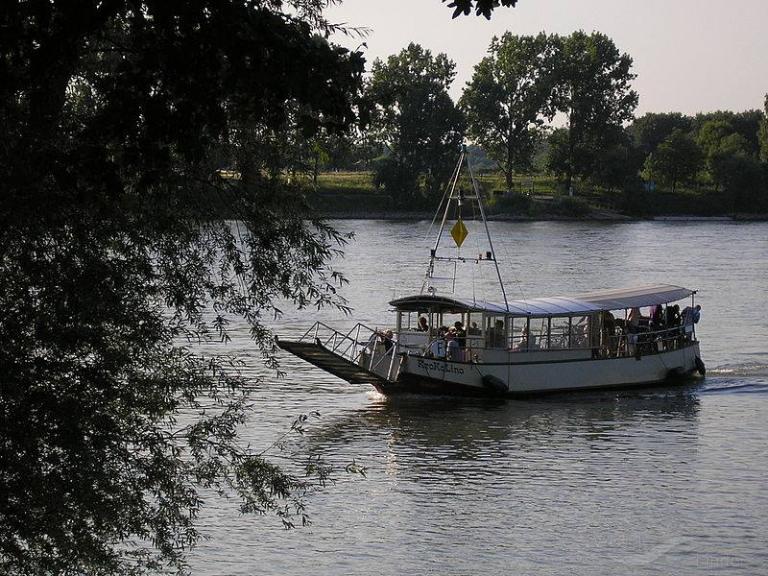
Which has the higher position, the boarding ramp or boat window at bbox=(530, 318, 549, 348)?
boat window at bbox=(530, 318, 549, 348)

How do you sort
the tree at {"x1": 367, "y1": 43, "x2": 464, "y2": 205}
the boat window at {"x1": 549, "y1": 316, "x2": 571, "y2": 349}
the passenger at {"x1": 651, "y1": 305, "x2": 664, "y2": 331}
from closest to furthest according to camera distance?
1. the boat window at {"x1": 549, "y1": 316, "x2": 571, "y2": 349}
2. the passenger at {"x1": 651, "y1": 305, "x2": 664, "y2": 331}
3. the tree at {"x1": 367, "y1": 43, "x2": 464, "y2": 205}

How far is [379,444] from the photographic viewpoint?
39.7 meters

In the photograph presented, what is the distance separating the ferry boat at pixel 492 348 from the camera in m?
45.1

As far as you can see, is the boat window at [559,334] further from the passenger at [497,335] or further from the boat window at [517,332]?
the passenger at [497,335]

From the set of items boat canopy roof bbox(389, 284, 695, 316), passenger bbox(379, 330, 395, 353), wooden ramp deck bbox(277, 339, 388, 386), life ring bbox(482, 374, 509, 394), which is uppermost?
boat canopy roof bbox(389, 284, 695, 316)

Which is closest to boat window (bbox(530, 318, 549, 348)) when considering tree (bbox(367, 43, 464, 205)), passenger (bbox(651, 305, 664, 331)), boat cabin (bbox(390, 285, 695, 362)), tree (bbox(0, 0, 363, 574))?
boat cabin (bbox(390, 285, 695, 362))

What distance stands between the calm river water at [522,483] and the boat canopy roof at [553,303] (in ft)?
9.98

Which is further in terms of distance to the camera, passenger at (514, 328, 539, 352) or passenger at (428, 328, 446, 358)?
passenger at (514, 328, 539, 352)

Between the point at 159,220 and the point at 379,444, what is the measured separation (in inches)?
→ 885

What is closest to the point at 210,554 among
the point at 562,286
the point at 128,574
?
the point at 128,574

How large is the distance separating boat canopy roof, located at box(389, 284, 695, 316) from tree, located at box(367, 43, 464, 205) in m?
126

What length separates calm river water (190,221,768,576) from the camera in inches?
1144

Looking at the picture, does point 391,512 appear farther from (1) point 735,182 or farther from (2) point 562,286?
(1) point 735,182

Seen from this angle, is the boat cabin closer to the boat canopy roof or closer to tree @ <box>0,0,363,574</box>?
the boat canopy roof
